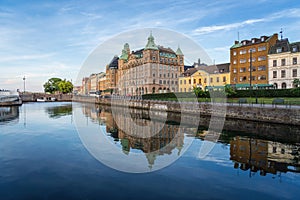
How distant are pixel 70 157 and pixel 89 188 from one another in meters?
6.03

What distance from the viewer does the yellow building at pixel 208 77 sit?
73.1 m

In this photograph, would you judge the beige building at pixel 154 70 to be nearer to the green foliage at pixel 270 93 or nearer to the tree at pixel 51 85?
the green foliage at pixel 270 93

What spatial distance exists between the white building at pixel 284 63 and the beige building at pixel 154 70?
4250 centimetres

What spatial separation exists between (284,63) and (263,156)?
49791 mm

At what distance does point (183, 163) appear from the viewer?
1447 cm

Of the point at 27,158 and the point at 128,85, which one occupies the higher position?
the point at 128,85

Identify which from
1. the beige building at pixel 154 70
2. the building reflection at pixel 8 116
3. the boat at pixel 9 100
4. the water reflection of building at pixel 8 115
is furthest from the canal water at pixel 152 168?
the beige building at pixel 154 70

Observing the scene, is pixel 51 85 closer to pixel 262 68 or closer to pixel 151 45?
pixel 151 45

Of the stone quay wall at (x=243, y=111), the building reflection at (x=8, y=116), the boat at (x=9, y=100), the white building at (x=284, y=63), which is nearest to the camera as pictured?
the stone quay wall at (x=243, y=111)

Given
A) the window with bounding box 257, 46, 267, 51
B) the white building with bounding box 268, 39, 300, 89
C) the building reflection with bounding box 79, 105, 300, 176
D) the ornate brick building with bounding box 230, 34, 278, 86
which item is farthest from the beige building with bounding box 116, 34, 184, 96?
the building reflection with bounding box 79, 105, 300, 176

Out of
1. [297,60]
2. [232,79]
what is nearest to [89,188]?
[297,60]

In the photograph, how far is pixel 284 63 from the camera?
56688 mm

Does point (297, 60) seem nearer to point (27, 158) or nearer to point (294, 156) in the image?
point (294, 156)

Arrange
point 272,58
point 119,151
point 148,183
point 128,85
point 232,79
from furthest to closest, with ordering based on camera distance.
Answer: point 128,85, point 232,79, point 272,58, point 119,151, point 148,183
